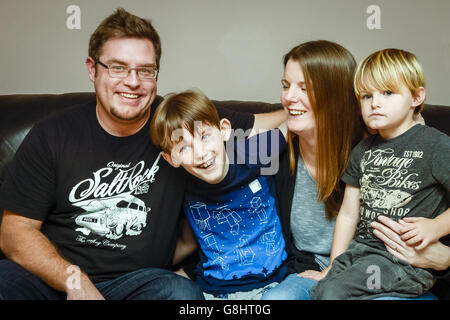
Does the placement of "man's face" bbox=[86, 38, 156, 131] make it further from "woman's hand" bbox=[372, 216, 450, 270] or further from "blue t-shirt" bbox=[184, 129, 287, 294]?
"woman's hand" bbox=[372, 216, 450, 270]

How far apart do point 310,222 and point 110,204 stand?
2.46 feet

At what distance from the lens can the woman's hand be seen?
3.92ft

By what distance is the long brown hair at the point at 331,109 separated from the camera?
54.9 inches

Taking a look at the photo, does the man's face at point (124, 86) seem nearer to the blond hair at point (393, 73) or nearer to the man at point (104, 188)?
the man at point (104, 188)

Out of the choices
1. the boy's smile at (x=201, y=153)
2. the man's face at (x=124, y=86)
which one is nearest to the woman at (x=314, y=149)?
the boy's smile at (x=201, y=153)

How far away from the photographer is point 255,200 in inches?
59.1

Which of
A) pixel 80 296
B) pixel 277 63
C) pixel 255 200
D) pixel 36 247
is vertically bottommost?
pixel 80 296

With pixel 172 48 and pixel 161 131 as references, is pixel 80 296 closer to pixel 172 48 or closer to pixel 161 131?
pixel 161 131

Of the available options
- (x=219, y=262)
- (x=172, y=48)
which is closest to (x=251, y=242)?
(x=219, y=262)

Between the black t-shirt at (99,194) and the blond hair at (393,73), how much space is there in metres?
0.76

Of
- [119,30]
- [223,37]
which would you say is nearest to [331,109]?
[119,30]

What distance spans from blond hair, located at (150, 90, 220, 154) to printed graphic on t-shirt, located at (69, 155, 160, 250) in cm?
17

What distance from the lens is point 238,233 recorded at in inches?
58.6

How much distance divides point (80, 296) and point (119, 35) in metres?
0.93
